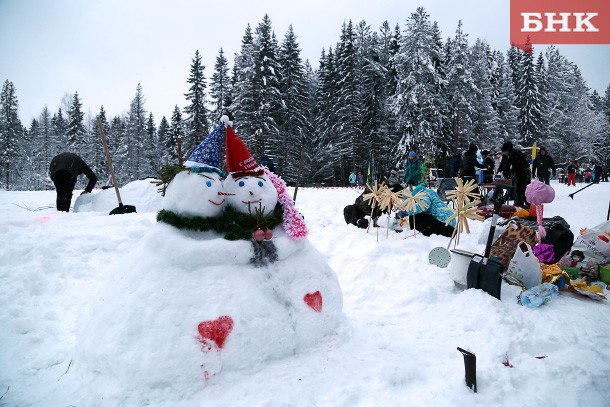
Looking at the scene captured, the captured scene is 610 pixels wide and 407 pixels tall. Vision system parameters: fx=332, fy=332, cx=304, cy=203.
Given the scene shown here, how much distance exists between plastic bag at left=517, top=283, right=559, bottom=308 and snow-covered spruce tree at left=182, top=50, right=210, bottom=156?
2475 cm

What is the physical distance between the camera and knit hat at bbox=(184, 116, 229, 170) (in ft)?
8.86

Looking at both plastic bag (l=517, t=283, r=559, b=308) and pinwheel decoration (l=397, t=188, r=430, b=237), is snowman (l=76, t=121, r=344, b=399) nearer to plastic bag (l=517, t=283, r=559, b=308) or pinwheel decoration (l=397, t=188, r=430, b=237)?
plastic bag (l=517, t=283, r=559, b=308)

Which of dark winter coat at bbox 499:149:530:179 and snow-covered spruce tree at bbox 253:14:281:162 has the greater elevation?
snow-covered spruce tree at bbox 253:14:281:162

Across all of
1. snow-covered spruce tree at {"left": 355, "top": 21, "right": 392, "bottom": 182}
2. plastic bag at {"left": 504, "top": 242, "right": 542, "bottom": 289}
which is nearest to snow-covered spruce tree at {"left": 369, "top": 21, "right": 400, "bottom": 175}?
snow-covered spruce tree at {"left": 355, "top": 21, "right": 392, "bottom": 182}

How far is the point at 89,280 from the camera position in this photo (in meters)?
4.16

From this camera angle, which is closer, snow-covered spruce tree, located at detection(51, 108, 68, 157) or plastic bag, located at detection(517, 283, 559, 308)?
plastic bag, located at detection(517, 283, 559, 308)

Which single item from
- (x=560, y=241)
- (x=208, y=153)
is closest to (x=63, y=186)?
(x=208, y=153)

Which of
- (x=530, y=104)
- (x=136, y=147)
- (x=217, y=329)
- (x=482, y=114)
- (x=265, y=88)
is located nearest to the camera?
(x=217, y=329)

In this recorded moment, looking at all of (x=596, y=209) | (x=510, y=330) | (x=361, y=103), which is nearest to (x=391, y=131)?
(x=361, y=103)

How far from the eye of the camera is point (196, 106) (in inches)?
1022

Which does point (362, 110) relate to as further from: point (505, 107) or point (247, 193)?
point (247, 193)

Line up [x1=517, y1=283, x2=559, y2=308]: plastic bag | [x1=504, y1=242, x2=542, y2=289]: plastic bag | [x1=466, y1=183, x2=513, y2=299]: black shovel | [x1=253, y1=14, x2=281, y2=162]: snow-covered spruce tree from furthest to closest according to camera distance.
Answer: [x1=253, y1=14, x2=281, y2=162]: snow-covered spruce tree, [x1=504, y1=242, x2=542, y2=289]: plastic bag, [x1=466, y1=183, x2=513, y2=299]: black shovel, [x1=517, y1=283, x2=559, y2=308]: plastic bag

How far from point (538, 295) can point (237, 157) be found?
3274 millimetres

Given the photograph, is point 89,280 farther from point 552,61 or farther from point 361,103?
point 552,61
